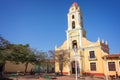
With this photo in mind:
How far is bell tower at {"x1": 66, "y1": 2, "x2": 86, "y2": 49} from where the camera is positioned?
4072cm

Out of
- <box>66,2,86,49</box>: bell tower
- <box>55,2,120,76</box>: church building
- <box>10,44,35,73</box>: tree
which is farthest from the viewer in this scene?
<box>66,2,86,49</box>: bell tower

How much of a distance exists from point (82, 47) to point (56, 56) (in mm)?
7462

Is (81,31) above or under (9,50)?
above

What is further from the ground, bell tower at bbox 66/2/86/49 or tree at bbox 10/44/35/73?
bell tower at bbox 66/2/86/49

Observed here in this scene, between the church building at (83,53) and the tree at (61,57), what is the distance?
0.83 metres

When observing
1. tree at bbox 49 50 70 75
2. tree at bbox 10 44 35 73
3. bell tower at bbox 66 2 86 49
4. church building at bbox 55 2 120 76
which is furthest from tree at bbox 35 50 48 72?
bell tower at bbox 66 2 86 49

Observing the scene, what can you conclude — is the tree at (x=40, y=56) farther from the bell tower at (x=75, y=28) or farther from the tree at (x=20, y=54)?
the bell tower at (x=75, y=28)

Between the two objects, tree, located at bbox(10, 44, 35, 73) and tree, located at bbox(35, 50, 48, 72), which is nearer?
tree, located at bbox(10, 44, 35, 73)

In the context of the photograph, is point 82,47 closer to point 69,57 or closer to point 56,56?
point 69,57

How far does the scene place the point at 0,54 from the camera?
95.6 feet

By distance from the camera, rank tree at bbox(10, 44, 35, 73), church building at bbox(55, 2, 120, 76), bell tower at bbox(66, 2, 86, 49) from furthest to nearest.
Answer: bell tower at bbox(66, 2, 86, 49) < church building at bbox(55, 2, 120, 76) < tree at bbox(10, 44, 35, 73)

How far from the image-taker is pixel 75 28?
41.8 meters

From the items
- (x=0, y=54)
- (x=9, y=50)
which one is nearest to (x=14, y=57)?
(x=9, y=50)

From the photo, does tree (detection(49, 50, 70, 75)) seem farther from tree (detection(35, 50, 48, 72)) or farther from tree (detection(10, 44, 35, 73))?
tree (detection(10, 44, 35, 73))
